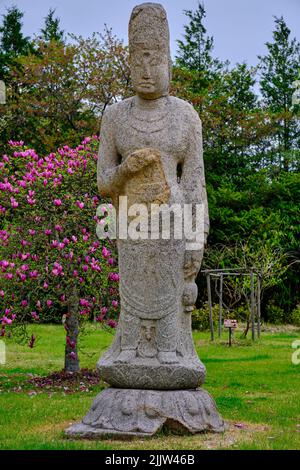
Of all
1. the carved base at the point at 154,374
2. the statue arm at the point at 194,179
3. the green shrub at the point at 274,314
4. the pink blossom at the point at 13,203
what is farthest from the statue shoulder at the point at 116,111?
the green shrub at the point at 274,314

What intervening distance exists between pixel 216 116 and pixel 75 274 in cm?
1499

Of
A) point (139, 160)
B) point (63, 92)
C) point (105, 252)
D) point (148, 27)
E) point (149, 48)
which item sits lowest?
point (105, 252)

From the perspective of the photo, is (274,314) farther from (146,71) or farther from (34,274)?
(146,71)

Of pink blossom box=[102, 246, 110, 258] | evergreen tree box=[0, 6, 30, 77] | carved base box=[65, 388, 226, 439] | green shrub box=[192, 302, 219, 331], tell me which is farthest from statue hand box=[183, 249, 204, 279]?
evergreen tree box=[0, 6, 30, 77]

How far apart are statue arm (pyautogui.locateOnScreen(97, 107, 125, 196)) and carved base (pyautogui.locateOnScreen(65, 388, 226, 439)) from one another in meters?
1.92

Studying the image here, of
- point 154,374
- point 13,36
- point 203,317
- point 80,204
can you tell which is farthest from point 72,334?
point 13,36

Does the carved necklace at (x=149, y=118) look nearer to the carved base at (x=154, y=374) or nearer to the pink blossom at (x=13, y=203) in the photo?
the carved base at (x=154, y=374)

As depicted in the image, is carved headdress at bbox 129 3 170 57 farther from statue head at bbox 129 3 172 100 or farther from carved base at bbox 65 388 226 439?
carved base at bbox 65 388 226 439

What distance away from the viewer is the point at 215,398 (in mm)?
9758

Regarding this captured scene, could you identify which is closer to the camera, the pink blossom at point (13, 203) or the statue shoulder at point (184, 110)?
the statue shoulder at point (184, 110)

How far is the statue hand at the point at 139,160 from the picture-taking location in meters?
6.82

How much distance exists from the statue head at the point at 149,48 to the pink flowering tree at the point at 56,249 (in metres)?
4.12

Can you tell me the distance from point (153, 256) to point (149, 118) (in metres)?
1.33

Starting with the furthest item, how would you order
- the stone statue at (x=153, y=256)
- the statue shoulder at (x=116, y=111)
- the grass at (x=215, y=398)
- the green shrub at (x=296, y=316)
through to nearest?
the green shrub at (x=296, y=316) < the statue shoulder at (x=116, y=111) < the stone statue at (x=153, y=256) < the grass at (x=215, y=398)
